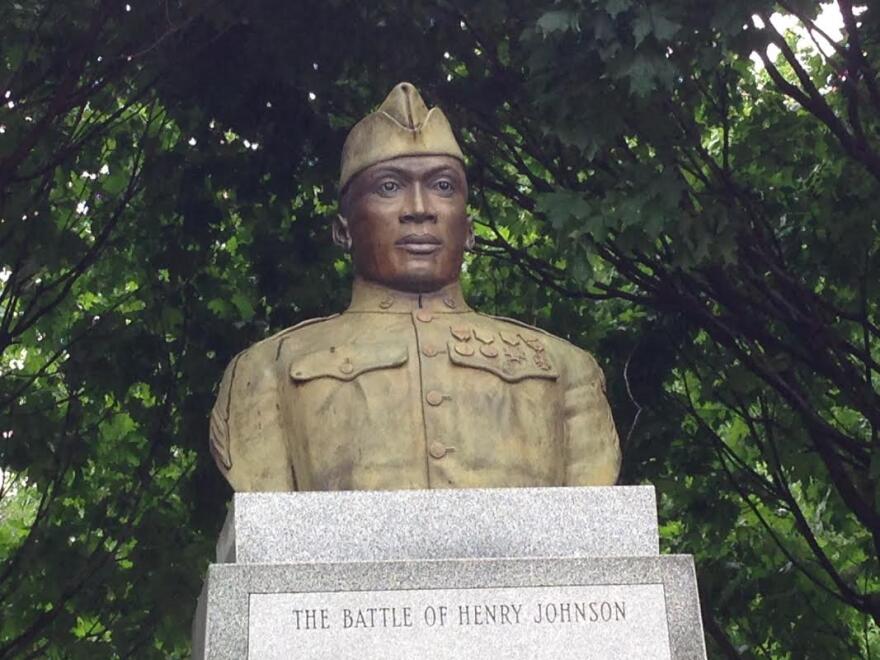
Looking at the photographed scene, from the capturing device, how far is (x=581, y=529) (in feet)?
21.4

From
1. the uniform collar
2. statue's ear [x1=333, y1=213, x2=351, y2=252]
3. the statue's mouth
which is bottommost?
the uniform collar

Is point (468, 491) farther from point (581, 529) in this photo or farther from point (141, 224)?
point (141, 224)

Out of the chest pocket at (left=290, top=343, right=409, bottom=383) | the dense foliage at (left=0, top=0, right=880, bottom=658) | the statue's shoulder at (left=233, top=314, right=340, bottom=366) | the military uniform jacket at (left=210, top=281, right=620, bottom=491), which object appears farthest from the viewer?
the dense foliage at (left=0, top=0, right=880, bottom=658)

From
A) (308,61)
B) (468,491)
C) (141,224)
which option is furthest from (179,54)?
(468,491)

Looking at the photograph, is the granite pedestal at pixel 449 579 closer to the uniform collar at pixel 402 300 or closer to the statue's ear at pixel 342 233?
the uniform collar at pixel 402 300

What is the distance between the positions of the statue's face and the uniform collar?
0.03 m

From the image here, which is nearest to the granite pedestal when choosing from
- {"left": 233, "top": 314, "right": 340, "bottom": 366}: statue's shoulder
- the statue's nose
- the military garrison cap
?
{"left": 233, "top": 314, "right": 340, "bottom": 366}: statue's shoulder

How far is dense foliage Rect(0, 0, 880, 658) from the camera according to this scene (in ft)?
32.8

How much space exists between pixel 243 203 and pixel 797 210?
384 cm

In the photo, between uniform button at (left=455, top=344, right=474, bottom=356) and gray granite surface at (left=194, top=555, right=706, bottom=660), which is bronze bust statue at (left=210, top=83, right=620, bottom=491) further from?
gray granite surface at (left=194, top=555, right=706, bottom=660)

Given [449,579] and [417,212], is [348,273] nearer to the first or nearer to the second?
[417,212]

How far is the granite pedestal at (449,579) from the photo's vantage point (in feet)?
19.9

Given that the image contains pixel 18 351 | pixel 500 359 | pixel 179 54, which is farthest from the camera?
pixel 18 351

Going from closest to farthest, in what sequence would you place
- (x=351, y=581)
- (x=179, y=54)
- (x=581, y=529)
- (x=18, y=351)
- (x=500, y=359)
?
(x=351, y=581), (x=581, y=529), (x=500, y=359), (x=179, y=54), (x=18, y=351)
